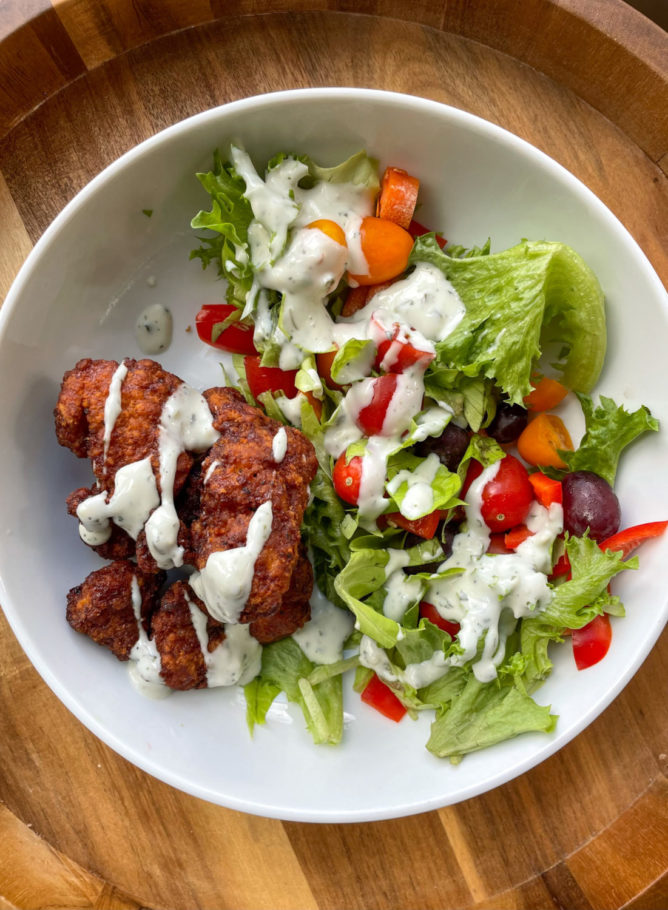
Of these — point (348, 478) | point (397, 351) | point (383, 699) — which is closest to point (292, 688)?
point (383, 699)

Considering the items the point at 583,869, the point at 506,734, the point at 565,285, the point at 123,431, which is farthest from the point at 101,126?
the point at 583,869

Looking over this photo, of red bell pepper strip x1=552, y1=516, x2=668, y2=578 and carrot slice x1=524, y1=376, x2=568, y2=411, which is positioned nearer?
red bell pepper strip x1=552, y1=516, x2=668, y2=578

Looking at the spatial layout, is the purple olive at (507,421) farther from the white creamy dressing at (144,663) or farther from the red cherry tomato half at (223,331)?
the white creamy dressing at (144,663)

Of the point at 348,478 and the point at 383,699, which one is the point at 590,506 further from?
the point at 383,699

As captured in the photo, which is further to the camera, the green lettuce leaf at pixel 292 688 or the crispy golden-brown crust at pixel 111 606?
the green lettuce leaf at pixel 292 688

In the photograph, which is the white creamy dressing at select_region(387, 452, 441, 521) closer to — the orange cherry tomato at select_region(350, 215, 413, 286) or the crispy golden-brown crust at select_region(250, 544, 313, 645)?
the crispy golden-brown crust at select_region(250, 544, 313, 645)

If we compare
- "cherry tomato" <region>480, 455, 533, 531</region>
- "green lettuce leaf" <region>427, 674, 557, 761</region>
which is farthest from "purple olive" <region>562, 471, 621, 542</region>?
"green lettuce leaf" <region>427, 674, 557, 761</region>

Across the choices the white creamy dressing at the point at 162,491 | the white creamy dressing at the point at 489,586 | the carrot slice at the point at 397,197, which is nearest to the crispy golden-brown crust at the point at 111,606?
the white creamy dressing at the point at 162,491
